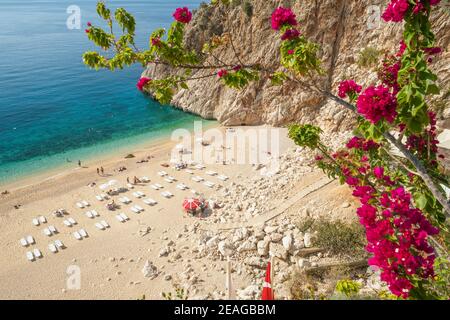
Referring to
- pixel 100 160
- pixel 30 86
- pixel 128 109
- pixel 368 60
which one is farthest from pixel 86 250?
pixel 30 86

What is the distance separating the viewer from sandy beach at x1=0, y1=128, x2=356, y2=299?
552 inches

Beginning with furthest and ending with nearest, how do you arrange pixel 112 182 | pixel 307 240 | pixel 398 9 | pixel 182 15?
pixel 112 182
pixel 307 240
pixel 182 15
pixel 398 9

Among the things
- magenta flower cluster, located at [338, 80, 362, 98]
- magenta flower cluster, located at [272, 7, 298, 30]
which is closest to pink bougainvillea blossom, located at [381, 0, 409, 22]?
magenta flower cluster, located at [272, 7, 298, 30]

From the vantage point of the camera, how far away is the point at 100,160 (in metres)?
30.5

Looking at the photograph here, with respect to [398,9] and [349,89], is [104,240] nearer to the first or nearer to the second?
[349,89]

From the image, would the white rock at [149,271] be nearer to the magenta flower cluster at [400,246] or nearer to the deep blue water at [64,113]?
the magenta flower cluster at [400,246]

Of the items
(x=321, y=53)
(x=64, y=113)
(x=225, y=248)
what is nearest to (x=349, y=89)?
(x=225, y=248)

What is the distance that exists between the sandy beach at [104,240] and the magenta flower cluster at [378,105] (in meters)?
10.9

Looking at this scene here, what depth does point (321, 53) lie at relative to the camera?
27094mm

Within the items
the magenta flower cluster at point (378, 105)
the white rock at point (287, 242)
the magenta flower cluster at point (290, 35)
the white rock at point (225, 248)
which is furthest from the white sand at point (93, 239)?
the magenta flower cluster at point (378, 105)

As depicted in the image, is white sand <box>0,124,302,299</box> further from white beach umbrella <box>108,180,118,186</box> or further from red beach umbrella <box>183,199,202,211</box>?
red beach umbrella <box>183,199,202,211</box>

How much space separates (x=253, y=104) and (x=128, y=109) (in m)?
19.4

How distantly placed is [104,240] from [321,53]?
22578mm
